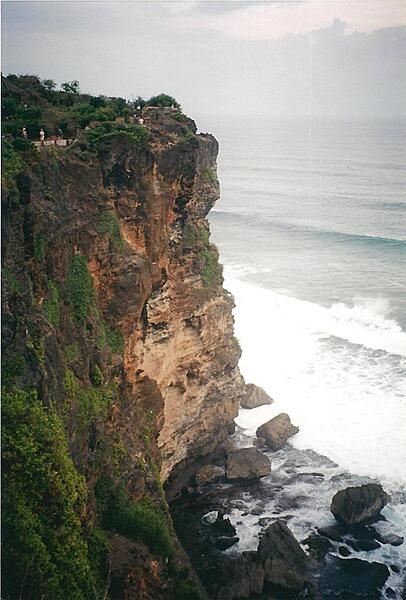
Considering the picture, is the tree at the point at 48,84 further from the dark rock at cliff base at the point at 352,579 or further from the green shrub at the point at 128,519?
the dark rock at cliff base at the point at 352,579

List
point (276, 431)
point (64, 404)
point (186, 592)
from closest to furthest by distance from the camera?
point (64, 404) < point (186, 592) < point (276, 431)

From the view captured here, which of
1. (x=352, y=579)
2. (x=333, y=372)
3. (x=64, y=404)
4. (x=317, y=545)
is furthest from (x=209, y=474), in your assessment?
(x=64, y=404)

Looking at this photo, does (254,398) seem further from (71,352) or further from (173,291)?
(71,352)

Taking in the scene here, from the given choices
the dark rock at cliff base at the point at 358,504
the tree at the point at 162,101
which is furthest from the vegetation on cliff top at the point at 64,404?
the dark rock at cliff base at the point at 358,504

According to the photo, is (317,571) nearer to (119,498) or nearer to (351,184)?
(119,498)

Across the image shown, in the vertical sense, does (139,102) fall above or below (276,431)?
above

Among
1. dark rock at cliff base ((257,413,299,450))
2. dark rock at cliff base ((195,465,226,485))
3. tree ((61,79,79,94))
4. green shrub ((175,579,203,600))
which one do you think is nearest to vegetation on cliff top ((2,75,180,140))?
tree ((61,79,79,94))

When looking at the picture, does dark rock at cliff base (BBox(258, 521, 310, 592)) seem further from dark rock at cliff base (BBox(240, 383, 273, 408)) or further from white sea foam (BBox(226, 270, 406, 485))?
dark rock at cliff base (BBox(240, 383, 273, 408))
